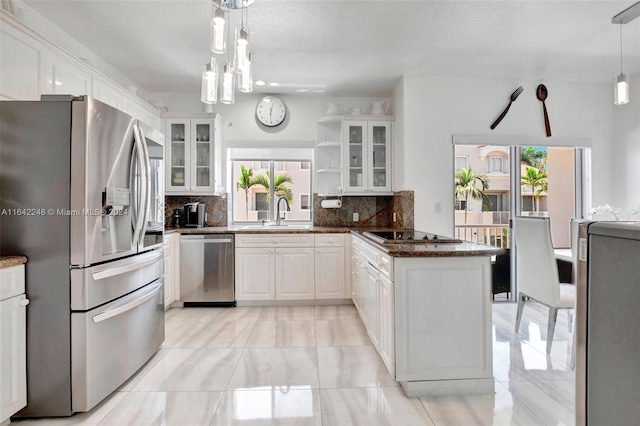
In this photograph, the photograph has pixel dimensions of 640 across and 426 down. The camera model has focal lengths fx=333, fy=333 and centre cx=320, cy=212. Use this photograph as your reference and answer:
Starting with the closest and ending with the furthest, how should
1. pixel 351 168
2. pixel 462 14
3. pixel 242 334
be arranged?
pixel 462 14
pixel 242 334
pixel 351 168

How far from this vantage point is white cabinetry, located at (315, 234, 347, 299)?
12.9ft

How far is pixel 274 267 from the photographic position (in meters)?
3.91

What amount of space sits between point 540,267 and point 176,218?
3992mm

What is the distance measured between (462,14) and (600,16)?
3.55 ft

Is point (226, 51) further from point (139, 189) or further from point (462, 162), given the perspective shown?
point (462, 162)

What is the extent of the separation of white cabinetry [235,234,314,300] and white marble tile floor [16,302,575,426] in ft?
2.33

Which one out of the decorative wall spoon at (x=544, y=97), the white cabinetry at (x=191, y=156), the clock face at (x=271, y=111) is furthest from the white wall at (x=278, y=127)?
the decorative wall spoon at (x=544, y=97)

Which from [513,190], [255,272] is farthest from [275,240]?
[513,190]

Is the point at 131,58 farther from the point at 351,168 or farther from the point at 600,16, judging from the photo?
the point at 600,16

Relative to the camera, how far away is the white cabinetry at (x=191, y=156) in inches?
164

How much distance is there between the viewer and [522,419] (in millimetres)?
1818

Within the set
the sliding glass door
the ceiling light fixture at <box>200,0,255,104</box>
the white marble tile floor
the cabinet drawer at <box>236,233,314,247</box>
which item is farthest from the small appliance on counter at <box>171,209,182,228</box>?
the sliding glass door

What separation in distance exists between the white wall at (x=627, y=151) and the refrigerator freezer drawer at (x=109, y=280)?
496 cm

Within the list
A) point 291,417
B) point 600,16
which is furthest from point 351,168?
point 291,417
